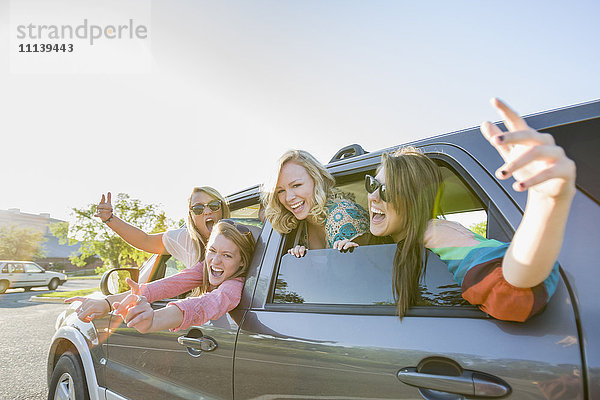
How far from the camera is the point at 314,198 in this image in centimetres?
207

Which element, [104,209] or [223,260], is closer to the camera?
[223,260]

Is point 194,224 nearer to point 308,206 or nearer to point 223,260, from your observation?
point 223,260

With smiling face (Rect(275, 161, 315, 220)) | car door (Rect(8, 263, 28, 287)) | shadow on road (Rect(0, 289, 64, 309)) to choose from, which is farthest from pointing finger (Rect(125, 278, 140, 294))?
car door (Rect(8, 263, 28, 287))

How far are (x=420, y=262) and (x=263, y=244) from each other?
90 cm

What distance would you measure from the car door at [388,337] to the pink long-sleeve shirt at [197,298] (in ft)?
0.43

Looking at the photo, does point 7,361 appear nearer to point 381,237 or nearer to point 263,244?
point 263,244

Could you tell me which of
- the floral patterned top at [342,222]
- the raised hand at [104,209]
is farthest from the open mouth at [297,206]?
the raised hand at [104,209]

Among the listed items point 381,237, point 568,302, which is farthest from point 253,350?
point 568,302

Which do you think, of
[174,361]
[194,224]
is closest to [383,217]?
[174,361]

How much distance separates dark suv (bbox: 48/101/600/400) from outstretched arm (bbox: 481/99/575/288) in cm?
17

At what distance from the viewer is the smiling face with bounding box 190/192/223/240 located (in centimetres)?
268

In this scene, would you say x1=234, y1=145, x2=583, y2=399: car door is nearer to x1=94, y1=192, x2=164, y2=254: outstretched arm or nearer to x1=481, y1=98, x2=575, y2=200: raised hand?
x1=481, y1=98, x2=575, y2=200: raised hand

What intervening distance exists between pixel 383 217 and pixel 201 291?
3.82 feet

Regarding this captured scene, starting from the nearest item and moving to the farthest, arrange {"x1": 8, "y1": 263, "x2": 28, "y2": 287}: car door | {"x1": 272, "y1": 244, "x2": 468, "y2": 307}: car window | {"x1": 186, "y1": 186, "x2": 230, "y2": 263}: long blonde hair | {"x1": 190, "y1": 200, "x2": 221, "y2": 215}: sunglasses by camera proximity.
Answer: {"x1": 272, "y1": 244, "x2": 468, "y2": 307}: car window < {"x1": 186, "y1": 186, "x2": 230, "y2": 263}: long blonde hair < {"x1": 190, "y1": 200, "x2": 221, "y2": 215}: sunglasses < {"x1": 8, "y1": 263, "x2": 28, "y2": 287}: car door
